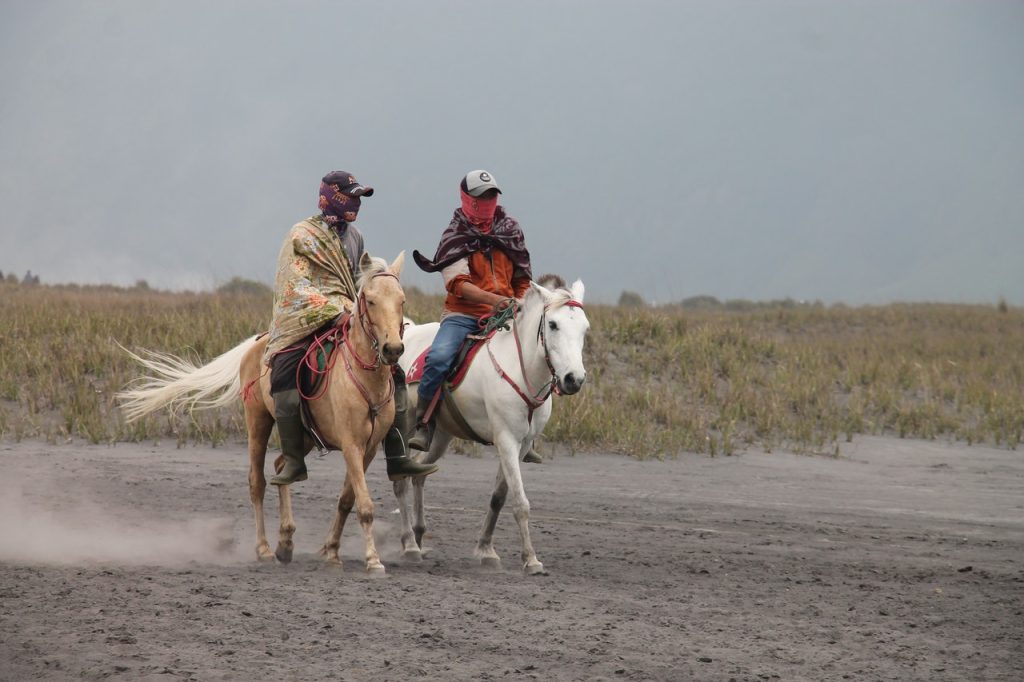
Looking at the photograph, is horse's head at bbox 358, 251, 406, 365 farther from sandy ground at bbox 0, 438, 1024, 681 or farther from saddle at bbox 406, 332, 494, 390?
sandy ground at bbox 0, 438, 1024, 681

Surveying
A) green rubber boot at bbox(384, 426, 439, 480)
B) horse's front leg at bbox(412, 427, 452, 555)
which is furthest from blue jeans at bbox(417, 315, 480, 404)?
green rubber boot at bbox(384, 426, 439, 480)

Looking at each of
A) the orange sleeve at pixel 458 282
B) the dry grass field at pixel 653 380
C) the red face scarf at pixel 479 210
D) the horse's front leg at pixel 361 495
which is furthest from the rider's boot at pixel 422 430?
the dry grass field at pixel 653 380

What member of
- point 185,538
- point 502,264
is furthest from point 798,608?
point 185,538

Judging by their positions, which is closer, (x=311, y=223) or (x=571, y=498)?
(x=311, y=223)

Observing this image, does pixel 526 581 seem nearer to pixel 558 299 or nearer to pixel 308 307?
pixel 558 299

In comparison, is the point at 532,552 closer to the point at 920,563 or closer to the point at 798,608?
the point at 798,608

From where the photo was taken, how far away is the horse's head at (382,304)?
26.5 ft

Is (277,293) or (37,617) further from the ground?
(277,293)

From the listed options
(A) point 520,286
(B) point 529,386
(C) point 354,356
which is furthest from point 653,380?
(C) point 354,356

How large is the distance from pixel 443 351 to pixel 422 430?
0.84 meters

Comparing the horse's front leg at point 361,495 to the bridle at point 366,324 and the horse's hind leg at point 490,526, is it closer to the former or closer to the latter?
the bridle at point 366,324

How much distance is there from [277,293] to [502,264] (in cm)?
179

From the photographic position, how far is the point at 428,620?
727 cm

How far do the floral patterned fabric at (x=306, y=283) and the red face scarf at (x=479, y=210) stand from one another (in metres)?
1.07
